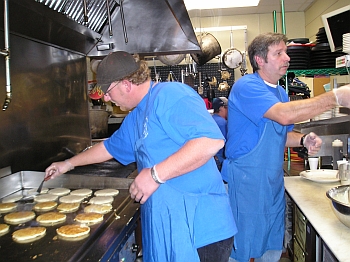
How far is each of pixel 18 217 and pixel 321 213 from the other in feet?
5.15

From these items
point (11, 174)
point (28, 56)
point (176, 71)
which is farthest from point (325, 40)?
point (176, 71)

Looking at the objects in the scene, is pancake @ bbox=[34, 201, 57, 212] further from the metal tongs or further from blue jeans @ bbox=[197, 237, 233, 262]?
blue jeans @ bbox=[197, 237, 233, 262]

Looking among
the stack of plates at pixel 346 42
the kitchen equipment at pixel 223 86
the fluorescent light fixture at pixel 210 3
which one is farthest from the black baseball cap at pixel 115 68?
the kitchen equipment at pixel 223 86

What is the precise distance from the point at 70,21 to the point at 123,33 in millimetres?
835

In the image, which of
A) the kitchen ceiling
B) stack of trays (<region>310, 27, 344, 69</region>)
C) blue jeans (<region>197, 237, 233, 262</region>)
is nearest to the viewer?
blue jeans (<region>197, 237, 233, 262</region>)

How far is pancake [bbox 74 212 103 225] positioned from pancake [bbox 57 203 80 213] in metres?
0.13

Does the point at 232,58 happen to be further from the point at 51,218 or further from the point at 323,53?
the point at 51,218

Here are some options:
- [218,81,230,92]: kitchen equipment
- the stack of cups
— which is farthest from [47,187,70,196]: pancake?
[218,81,230,92]: kitchen equipment

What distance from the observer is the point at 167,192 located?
4.90 feet

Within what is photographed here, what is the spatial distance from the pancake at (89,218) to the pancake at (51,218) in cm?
7

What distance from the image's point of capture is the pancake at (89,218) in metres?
1.55

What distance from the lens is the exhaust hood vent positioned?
6.50ft

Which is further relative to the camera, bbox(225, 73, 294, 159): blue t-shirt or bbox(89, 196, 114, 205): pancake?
bbox(225, 73, 294, 159): blue t-shirt

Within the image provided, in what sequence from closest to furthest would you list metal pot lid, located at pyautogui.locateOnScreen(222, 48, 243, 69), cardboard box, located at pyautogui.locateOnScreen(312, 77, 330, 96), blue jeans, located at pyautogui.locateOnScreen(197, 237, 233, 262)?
blue jeans, located at pyautogui.locateOnScreen(197, 237, 233, 262)
metal pot lid, located at pyautogui.locateOnScreen(222, 48, 243, 69)
cardboard box, located at pyautogui.locateOnScreen(312, 77, 330, 96)
